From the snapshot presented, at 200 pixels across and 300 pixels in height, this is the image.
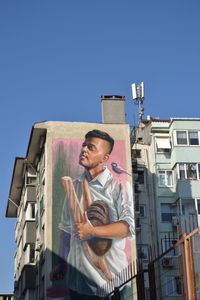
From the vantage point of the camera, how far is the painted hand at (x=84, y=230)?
4206cm

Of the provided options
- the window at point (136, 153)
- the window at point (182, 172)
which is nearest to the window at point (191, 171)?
the window at point (182, 172)

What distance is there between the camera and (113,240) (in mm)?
42906

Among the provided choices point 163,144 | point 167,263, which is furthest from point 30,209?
point 163,144

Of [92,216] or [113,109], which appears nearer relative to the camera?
[92,216]

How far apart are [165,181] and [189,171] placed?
2.41m

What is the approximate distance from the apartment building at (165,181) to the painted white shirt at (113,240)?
4.45 m

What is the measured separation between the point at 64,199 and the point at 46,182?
1850 millimetres

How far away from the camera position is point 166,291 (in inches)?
1809

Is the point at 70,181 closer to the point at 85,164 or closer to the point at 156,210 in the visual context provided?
the point at 85,164

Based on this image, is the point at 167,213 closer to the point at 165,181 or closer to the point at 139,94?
the point at 165,181

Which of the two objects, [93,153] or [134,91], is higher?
[134,91]

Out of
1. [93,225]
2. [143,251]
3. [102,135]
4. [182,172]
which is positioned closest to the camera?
[93,225]

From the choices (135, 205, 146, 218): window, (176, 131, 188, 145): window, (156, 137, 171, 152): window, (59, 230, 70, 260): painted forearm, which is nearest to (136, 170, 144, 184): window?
(135, 205, 146, 218): window

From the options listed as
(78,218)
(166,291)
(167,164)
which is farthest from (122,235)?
(167,164)
